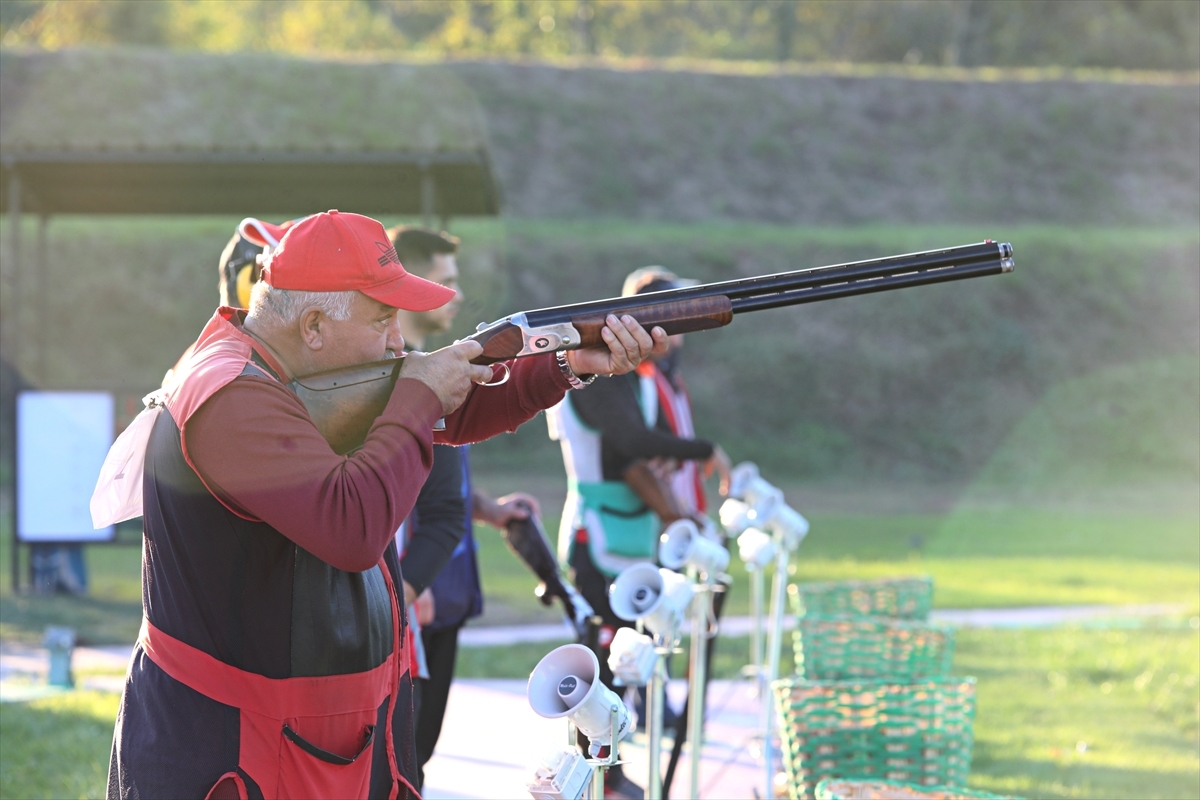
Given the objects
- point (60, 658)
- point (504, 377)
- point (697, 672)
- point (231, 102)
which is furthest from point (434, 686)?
point (231, 102)

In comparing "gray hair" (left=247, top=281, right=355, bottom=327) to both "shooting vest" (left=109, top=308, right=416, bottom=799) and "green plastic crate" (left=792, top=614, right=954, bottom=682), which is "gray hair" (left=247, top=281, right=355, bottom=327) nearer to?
"shooting vest" (left=109, top=308, right=416, bottom=799)

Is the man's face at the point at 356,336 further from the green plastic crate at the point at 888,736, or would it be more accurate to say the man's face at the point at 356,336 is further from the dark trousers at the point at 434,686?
the green plastic crate at the point at 888,736

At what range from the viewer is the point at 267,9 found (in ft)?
163

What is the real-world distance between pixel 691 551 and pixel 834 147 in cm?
2897

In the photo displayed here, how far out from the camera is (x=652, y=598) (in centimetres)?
366

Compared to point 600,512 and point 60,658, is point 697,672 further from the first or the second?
point 60,658

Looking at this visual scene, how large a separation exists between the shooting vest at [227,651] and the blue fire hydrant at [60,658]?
552 centimetres

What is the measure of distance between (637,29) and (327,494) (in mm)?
48791

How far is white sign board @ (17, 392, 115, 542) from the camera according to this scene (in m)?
10.0

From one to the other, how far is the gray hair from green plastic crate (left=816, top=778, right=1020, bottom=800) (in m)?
2.28

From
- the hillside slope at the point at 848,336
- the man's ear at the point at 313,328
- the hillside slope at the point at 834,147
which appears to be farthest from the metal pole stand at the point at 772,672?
the hillside slope at the point at 834,147

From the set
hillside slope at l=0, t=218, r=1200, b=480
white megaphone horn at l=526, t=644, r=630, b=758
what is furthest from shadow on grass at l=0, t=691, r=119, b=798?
hillside slope at l=0, t=218, r=1200, b=480

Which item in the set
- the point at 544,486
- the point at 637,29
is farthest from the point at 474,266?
the point at 637,29

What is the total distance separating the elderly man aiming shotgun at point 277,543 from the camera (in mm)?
2125
